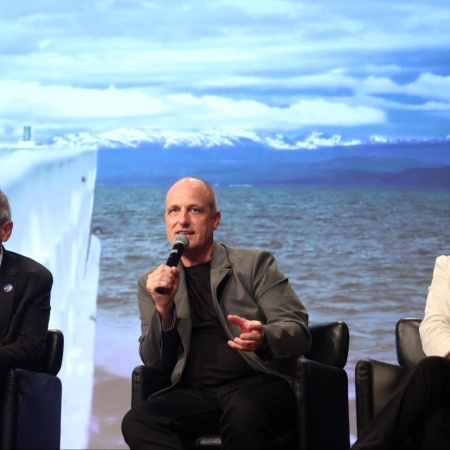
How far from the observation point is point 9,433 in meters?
3.14

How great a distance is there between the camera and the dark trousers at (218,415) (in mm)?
2869

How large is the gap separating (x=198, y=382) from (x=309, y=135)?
1866 millimetres

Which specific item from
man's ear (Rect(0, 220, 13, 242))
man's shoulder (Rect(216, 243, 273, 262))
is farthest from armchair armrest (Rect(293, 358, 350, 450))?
man's ear (Rect(0, 220, 13, 242))

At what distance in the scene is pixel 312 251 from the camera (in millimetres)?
4637

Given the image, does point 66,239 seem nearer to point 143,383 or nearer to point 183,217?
point 183,217

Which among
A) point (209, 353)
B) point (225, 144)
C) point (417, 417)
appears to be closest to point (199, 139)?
point (225, 144)

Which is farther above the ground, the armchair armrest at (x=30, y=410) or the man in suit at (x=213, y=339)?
the man in suit at (x=213, y=339)

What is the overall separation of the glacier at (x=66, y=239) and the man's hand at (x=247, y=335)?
1.79 metres

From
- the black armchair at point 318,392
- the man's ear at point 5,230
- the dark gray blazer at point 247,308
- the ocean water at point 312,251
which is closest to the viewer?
the black armchair at point 318,392

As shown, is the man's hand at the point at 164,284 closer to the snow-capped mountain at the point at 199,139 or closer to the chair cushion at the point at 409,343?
the chair cushion at the point at 409,343

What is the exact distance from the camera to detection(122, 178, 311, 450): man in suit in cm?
291

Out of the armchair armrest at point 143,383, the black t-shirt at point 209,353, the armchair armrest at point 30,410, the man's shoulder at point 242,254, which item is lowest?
the armchair armrest at point 30,410

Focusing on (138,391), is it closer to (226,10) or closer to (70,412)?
(70,412)

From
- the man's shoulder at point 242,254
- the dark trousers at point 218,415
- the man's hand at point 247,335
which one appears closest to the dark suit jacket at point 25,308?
the dark trousers at point 218,415
